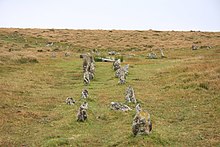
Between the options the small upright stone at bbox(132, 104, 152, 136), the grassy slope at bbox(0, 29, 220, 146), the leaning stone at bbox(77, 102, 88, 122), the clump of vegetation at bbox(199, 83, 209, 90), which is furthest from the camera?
the clump of vegetation at bbox(199, 83, 209, 90)

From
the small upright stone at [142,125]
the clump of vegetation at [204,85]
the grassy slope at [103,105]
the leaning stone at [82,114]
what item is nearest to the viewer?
the small upright stone at [142,125]

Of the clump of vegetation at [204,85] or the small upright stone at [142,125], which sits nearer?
the small upright stone at [142,125]

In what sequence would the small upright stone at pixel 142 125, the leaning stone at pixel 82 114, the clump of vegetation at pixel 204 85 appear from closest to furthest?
1. the small upright stone at pixel 142 125
2. the leaning stone at pixel 82 114
3. the clump of vegetation at pixel 204 85

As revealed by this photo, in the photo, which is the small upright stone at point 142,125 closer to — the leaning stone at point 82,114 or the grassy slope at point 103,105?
the grassy slope at point 103,105

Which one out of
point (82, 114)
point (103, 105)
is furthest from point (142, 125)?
point (103, 105)

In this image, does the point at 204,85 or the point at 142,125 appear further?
the point at 204,85

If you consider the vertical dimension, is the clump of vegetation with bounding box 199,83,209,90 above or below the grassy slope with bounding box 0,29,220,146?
above

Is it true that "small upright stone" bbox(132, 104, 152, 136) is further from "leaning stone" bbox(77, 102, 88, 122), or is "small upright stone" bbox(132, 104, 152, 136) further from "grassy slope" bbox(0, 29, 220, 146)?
"leaning stone" bbox(77, 102, 88, 122)

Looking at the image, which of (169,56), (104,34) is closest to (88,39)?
(104,34)

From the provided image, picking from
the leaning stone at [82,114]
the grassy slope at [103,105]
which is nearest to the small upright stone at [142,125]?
the grassy slope at [103,105]

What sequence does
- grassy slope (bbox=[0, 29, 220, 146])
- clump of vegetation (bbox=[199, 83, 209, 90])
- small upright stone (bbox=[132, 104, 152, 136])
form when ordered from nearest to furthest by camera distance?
1. small upright stone (bbox=[132, 104, 152, 136])
2. grassy slope (bbox=[0, 29, 220, 146])
3. clump of vegetation (bbox=[199, 83, 209, 90])

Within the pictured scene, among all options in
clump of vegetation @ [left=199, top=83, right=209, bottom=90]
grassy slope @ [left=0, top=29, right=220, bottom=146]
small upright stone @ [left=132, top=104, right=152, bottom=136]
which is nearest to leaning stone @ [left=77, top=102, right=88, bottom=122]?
grassy slope @ [left=0, top=29, right=220, bottom=146]

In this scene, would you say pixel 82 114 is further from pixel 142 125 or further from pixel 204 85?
pixel 204 85

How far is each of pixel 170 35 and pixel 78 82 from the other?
2537 inches
